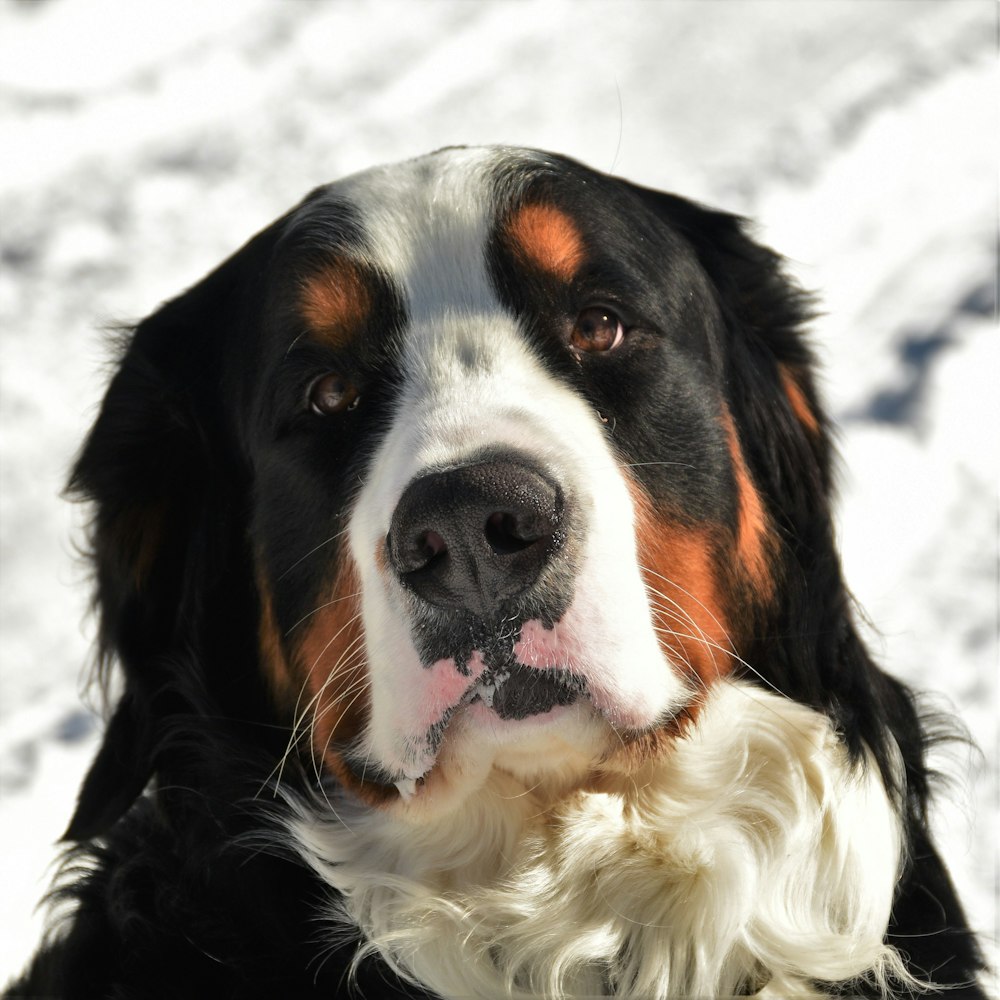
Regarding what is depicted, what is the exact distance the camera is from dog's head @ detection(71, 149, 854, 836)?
2.21 meters

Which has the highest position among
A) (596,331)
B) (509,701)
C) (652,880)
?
(596,331)

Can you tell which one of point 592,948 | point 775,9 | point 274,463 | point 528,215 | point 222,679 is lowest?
point 592,948

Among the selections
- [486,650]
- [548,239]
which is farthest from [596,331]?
[486,650]

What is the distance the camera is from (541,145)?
6.98 m

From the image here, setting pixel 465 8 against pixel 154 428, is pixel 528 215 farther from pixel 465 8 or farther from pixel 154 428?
pixel 465 8

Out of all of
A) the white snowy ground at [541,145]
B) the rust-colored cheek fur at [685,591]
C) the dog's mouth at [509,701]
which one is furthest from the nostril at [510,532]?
the white snowy ground at [541,145]

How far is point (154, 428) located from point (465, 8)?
18.3 ft

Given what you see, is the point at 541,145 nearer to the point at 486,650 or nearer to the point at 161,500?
the point at 161,500

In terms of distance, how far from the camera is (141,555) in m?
3.04

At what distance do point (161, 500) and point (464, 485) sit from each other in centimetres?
116

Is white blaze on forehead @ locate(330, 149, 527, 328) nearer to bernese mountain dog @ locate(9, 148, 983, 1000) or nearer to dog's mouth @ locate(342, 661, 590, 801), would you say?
bernese mountain dog @ locate(9, 148, 983, 1000)

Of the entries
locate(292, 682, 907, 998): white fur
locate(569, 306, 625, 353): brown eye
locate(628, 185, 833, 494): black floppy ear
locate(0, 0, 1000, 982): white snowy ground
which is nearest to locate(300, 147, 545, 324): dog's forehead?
locate(569, 306, 625, 353): brown eye

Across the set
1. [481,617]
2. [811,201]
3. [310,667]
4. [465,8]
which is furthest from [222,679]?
[465,8]

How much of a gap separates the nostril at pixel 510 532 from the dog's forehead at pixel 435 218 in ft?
2.02
